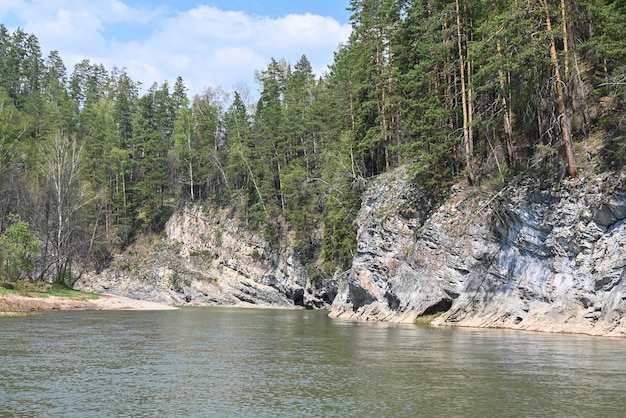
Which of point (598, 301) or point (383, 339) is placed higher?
point (598, 301)

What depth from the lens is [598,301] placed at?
2556cm

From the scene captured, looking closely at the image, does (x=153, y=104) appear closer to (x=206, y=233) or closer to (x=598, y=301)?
(x=206, y=233)

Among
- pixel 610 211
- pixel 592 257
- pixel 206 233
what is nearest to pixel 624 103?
pixel 610 211

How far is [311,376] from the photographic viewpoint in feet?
50.5

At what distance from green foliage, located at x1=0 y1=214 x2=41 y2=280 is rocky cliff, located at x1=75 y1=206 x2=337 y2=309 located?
28.2 metres

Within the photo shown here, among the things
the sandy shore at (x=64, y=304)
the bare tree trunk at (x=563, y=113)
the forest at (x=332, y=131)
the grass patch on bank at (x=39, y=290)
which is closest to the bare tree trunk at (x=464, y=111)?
the forest at (x=332, y=131)

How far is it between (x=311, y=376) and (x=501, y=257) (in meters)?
20.6

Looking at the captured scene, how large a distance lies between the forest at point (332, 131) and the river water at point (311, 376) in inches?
556

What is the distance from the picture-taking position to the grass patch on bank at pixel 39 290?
43350 mm

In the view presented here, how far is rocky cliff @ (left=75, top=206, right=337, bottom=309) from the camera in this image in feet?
232

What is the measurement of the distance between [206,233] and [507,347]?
6419 cm

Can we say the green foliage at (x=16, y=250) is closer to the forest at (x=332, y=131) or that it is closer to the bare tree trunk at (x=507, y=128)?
the forest at (x=332, y=131)

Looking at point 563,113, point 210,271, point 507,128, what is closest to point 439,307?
point 507,128

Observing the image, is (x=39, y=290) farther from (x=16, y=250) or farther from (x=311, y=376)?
(x=311, y=376)
